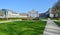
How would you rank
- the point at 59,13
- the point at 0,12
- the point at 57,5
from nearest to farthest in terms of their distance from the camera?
the point at 59,13, the point at 57,5, the point at 0,12

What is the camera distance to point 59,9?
241 ft

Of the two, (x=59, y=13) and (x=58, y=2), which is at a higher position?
(x=58, y=2)

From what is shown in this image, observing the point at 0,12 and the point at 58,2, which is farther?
the point at 0,12

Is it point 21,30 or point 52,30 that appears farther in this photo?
point 21,30

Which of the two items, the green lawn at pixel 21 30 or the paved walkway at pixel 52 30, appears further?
the green lawn at pixel 21 30

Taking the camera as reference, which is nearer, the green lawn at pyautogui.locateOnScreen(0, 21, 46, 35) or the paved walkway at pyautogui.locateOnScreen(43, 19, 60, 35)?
the paved walkway at pyautogui.locateOnScreen(43, 19, 60, 35)

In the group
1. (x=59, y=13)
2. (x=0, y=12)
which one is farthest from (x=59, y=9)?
(x=0, y=12)

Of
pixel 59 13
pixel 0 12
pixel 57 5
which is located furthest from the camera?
pixel 0 12

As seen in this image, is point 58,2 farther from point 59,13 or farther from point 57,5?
point 59,13

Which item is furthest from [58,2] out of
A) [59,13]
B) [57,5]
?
[59,13]

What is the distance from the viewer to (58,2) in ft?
254

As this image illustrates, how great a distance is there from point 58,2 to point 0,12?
113ft

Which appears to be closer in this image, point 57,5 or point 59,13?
point 59,13

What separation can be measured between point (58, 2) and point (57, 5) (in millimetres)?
1629
